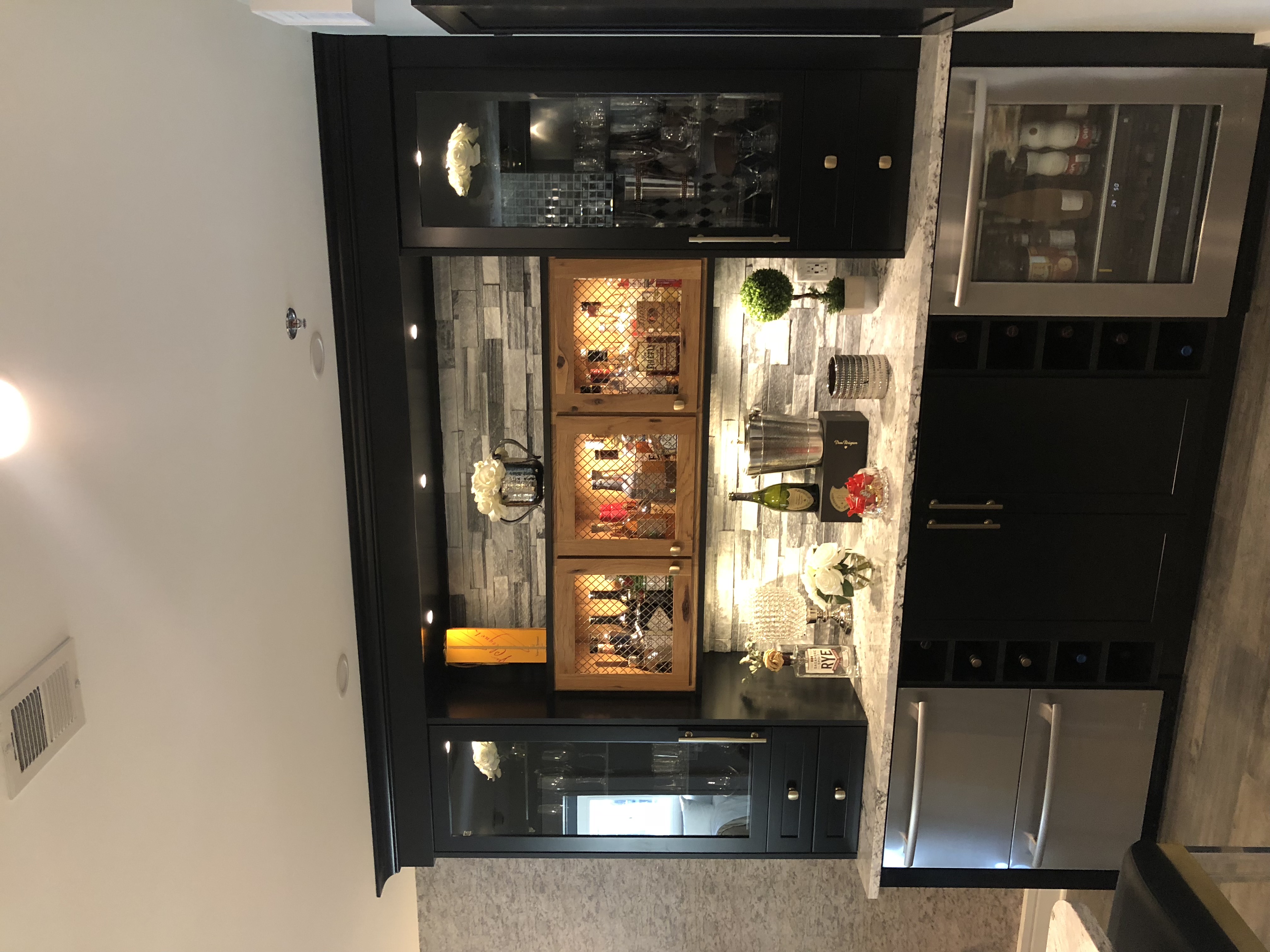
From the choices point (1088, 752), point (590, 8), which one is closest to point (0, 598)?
point (590, 8)

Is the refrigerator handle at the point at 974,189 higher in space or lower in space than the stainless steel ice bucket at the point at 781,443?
higher

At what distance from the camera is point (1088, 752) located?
2459 millimetres

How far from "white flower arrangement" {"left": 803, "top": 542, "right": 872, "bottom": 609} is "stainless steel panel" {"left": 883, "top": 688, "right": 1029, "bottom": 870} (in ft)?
1.05

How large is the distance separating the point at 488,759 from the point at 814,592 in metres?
1.12

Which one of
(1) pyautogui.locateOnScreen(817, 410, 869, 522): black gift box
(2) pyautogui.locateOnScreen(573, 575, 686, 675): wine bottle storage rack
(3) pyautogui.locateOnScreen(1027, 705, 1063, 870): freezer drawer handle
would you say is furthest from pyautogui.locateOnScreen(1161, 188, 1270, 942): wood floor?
(2) pyautogui.locateOnScreen(573, 575, 686, 675): wine bottle storage rack

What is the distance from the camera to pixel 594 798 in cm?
269

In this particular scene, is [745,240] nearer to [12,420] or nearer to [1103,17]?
[1103,17]

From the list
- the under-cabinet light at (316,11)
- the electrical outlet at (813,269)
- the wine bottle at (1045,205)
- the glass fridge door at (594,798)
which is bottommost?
the glass fridge door at (594,798)

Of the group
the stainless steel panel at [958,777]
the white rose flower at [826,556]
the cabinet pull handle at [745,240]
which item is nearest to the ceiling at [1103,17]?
the cabinet pull handle at [745,240]

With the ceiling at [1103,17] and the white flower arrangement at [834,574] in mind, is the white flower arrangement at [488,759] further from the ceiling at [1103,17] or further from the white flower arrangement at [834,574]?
the ceiling at [1103,17]

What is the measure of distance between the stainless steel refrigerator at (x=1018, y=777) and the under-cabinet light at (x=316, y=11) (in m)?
2.10

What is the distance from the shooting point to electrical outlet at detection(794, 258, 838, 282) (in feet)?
8.21

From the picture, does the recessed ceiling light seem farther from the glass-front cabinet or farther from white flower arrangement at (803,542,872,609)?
white flower arrangement at (803,542,872,609)

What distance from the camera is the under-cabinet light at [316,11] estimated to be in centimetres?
155
